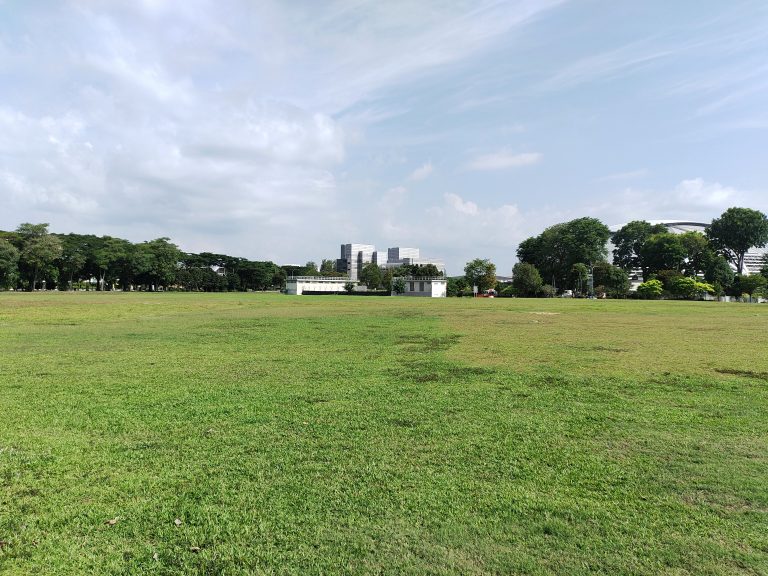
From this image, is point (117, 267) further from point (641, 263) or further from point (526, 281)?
point (641, 263)

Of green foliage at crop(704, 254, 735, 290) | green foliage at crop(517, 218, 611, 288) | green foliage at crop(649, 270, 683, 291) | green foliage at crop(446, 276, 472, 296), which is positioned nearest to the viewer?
green foliage at crop(649, 270, 683, 291)

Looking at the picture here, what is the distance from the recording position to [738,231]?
86.1 m

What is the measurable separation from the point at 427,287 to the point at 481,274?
16.5 m

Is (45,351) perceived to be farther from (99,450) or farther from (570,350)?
(570,350)

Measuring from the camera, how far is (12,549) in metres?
3.13

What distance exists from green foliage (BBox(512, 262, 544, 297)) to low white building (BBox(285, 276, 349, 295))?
4386 centimetres

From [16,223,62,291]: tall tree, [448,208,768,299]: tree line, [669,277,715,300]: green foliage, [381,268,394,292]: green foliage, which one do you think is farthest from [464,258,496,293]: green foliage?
[16,223,62,291]: tall tree

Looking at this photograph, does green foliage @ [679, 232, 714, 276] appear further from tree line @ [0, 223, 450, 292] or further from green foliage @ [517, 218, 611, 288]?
tree line @ [0, 223, 450, 292]

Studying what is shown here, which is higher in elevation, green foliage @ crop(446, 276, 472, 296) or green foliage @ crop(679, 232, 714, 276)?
green foliage @ crop(679, 232, 714, 276)

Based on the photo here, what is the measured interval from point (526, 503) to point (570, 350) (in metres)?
10.8

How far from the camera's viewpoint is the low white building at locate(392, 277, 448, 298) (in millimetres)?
85844

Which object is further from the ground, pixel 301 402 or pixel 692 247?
pixel 692 247

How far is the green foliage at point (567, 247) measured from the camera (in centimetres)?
8856

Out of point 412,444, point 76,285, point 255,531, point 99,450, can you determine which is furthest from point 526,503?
point 76,285
